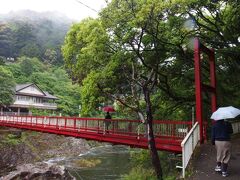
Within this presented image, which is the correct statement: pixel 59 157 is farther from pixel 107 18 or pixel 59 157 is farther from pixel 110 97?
pixel 107 18

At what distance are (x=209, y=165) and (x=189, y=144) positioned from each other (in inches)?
35.4

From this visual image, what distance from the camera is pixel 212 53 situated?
14.1 metres

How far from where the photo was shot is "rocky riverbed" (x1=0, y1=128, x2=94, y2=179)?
95.0 ft

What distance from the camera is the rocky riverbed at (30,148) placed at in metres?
29.0

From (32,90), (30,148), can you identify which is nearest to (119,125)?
(30,148)

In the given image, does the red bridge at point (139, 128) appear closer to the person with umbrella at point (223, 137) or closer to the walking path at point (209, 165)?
the walking path at point (209, 165)

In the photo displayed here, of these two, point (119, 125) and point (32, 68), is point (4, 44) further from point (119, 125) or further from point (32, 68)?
point (119, 125)

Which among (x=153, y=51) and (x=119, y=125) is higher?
(x=153, y=51)

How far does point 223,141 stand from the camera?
28.2 ft

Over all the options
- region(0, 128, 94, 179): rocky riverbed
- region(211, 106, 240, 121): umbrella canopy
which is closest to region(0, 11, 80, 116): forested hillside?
region(0, 128, 94, 179): rocky riverbed

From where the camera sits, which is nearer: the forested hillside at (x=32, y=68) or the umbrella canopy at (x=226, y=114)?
the umbrella canopy at (x=226, y=114)

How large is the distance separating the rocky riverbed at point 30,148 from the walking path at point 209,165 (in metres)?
18.6

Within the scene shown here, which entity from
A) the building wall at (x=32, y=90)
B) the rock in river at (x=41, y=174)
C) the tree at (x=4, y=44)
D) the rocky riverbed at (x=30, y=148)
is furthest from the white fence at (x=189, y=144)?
the tree at (x=4, y=44)

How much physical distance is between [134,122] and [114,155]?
73.3ft
